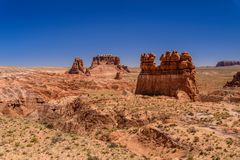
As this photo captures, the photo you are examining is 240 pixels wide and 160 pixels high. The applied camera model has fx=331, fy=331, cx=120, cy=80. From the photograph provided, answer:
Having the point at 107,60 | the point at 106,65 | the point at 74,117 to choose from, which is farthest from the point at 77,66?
the point at 74,117

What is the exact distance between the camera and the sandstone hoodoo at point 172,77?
3634cm

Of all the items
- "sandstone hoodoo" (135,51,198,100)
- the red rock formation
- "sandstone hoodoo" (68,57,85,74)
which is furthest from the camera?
the red rock formation

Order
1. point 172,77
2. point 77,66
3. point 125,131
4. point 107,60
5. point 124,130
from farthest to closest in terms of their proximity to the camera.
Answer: point 107,60 < point 77,66 < point 172,77 < point 124,130 < point 125,131

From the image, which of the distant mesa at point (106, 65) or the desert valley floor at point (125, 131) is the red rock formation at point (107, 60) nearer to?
the distant mesa at point (106, 65)

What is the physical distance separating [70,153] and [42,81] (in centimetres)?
3919

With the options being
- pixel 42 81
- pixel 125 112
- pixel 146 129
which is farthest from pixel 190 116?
pixel 42 81

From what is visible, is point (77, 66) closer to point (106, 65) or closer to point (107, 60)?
point (106, 65)

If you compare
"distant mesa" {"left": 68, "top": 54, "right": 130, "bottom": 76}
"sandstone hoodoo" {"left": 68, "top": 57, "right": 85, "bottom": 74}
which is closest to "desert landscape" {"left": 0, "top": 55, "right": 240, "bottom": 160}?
"sandstone hoodoo" {"left": 68, "top": 57, "right": 85, "bottom": 74}

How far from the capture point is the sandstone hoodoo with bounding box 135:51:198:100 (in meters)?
36.3

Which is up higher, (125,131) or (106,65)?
(106,65)

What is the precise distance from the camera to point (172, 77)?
121 feet

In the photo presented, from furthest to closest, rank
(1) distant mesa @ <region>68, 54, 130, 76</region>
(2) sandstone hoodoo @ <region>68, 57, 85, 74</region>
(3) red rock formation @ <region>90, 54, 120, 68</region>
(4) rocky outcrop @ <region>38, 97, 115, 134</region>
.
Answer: (3) red rock formation @ <region>90, 54, 120, 68</region> → (1) distant mesa @ <region>68, 54, 130, 76</region> → (2) sandstone hoodoo @ <region>68, 57, 85, 74</region> → (4) rocky outcrop @ <region>38, 97, 115, 134</region>

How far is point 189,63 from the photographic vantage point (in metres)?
36.5

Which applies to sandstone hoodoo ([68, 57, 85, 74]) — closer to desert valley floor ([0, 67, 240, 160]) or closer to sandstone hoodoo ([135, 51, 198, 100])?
desert valley floor ([0, 67, 240, 160])
